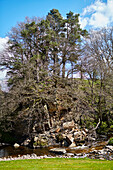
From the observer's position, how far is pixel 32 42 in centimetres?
1744

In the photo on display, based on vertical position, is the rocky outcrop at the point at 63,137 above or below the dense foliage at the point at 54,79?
below

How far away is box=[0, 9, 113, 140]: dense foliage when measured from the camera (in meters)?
13.7

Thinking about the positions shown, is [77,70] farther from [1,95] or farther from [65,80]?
[1,95]

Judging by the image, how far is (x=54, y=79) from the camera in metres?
14.6

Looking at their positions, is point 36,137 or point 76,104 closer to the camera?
point 36,137

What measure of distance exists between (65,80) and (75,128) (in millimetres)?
4490

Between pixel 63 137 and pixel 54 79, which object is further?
pixel 54 79

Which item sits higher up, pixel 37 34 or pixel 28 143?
pixel 37 34

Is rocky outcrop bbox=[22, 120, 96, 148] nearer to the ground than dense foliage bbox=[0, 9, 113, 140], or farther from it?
nearer to the ground

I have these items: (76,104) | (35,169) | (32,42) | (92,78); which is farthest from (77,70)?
(35,169)

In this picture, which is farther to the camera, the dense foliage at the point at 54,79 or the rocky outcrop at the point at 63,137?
the dense foliage at the point at 54,79

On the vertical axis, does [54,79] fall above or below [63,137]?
above

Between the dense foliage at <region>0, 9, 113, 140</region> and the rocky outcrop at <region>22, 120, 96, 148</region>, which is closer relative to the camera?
the rocky outcrop at <region>22, 120, 96, 148</region>

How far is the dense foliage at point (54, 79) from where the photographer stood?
13703 millimetres
